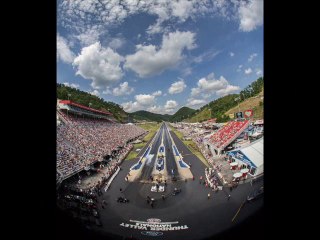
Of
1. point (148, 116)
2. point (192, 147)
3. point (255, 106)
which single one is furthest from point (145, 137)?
point (255, 106)

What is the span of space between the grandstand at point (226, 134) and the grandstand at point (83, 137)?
82.2 inches

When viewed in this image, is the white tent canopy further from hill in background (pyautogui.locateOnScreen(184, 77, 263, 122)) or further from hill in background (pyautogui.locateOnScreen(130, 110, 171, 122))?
hill in background (pyautogui.locateOnScreen(130, 110, 171, 122))

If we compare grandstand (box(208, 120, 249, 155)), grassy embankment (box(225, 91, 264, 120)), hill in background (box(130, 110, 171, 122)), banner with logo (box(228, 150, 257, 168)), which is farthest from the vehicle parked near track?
hill in background (box(130, 110, 171, 122))

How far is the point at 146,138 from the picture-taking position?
640 cm

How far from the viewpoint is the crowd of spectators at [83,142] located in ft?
18.7

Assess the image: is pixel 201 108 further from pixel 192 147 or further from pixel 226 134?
pixel 192 147

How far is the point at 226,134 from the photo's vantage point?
18.6 feet

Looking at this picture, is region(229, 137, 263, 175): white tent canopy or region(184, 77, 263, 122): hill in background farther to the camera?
region(229, 137, 263, 175): white tent canopy

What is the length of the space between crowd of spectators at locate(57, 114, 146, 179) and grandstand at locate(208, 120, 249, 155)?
2108 millimetres

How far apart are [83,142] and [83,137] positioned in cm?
23

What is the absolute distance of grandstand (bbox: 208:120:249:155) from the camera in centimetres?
548

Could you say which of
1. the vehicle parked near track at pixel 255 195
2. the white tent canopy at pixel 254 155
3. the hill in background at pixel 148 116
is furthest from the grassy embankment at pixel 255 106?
the hill in background at pixel 148 116

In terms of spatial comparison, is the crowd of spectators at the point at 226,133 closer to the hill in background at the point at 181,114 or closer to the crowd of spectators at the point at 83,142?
the hill in background at the point at 181,114
